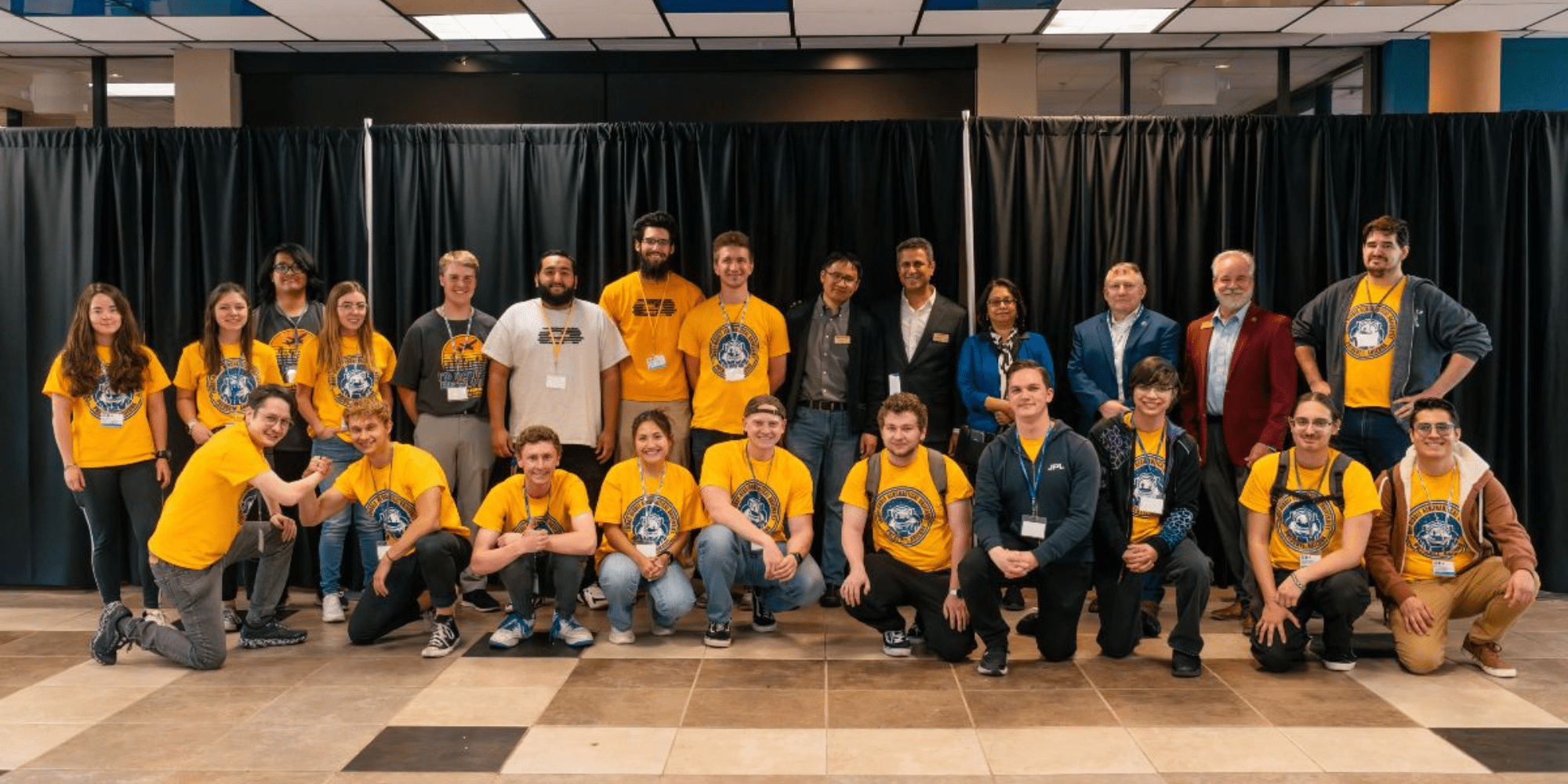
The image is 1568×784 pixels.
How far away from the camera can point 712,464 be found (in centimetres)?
459

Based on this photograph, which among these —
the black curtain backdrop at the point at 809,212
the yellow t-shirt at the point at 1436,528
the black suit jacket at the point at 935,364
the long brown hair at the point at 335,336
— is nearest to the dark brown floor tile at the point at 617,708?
the black suit jacket at the point at 935,364

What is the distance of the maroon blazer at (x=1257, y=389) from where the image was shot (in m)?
4.77

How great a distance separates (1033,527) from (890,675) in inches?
28.8

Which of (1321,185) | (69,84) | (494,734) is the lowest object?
(494,734)

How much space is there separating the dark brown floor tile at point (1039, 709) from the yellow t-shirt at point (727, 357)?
5.66 feet

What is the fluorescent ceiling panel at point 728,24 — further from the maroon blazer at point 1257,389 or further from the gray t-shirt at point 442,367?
the maroon blazer at point 1257,389

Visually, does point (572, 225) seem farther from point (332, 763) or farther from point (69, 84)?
point (69, 84)

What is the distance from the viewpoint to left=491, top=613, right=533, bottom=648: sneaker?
4414mm

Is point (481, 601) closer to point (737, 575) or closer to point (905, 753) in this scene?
point (737, 575)

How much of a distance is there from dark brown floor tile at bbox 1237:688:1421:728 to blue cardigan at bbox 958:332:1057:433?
1.60 m

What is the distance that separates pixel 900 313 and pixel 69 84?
5.55 meters

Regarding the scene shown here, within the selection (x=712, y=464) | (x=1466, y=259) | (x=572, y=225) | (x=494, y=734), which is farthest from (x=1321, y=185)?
(x=494, y=734)

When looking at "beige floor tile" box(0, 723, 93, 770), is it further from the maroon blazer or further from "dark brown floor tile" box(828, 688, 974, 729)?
the maroon blazer

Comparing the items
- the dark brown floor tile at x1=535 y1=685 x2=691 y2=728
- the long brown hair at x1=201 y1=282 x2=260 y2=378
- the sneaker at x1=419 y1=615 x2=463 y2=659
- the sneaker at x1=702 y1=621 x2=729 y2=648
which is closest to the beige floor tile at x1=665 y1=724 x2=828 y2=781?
the dark brown floor tile at x1=535 y1=685 x2=691 y2=728
